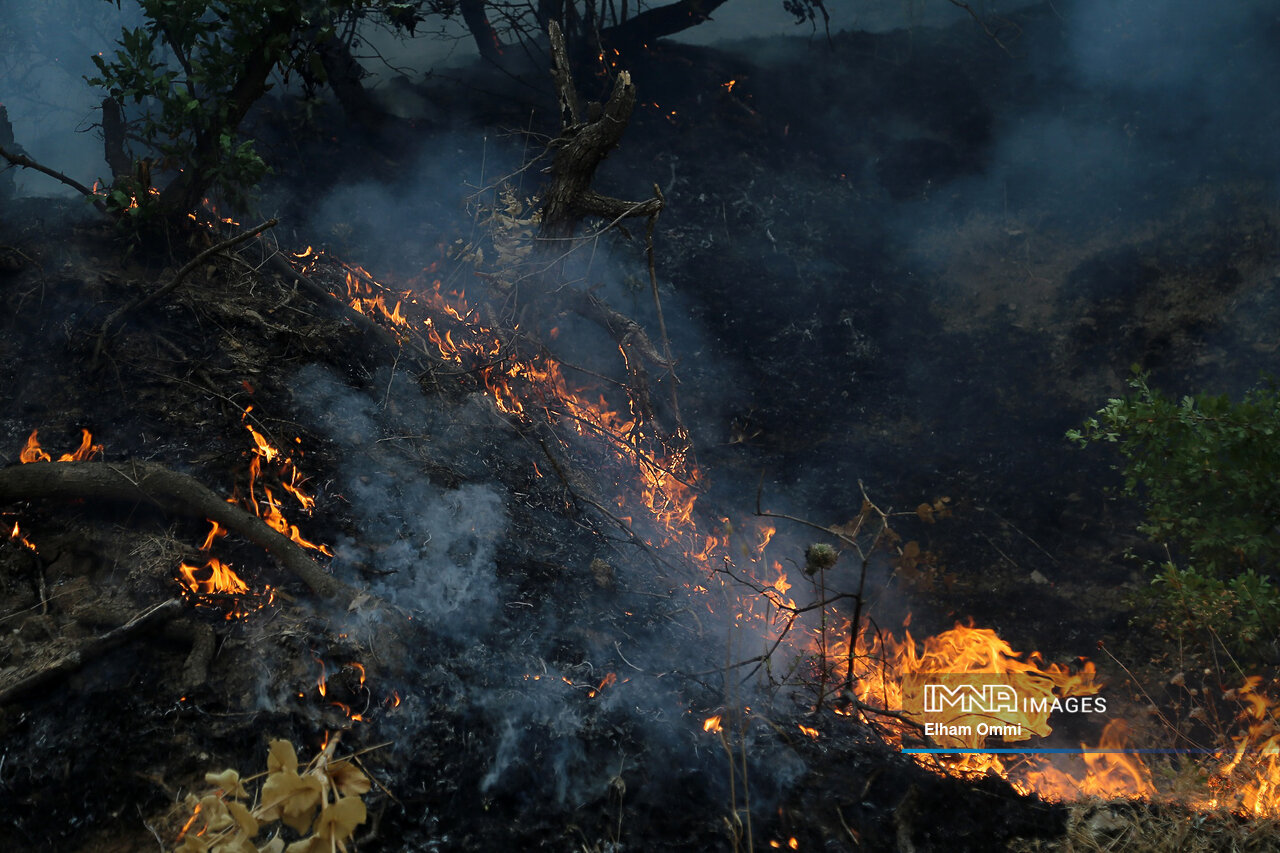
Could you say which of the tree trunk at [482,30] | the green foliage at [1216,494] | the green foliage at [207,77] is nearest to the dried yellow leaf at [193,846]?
the green foliage at [1216,494]

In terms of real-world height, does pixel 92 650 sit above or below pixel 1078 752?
above

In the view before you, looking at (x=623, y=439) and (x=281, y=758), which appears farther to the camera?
(x=623, y=439)

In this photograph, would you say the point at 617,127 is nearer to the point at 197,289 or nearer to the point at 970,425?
the point at 197,289

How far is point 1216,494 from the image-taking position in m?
3.35

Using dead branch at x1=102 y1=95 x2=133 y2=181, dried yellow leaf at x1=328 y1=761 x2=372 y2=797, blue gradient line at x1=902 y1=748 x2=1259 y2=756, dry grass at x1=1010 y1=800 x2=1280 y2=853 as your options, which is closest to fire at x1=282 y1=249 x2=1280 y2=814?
blue gradient line at x1=902 y1=748 x2=1259 y2=756

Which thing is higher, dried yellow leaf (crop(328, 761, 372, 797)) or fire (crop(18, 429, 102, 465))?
dried yellow leaf (crop(328, 761, 372, 797))

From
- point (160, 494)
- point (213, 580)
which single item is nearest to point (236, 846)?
point (213, 580)

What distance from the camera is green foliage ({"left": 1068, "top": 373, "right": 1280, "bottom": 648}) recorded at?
3090 millimetres

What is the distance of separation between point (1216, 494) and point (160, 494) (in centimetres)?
470

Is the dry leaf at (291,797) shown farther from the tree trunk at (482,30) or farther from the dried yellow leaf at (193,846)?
the tree trunk at (482,30)

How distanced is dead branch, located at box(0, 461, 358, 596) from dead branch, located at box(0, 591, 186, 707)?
409 millimetres

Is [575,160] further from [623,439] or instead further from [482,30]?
[482,30]

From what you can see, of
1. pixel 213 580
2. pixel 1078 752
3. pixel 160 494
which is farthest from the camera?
pixel 1078 752

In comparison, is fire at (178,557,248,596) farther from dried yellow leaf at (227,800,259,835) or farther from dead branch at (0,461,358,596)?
dried yellow leaf at (227,800,259,835)
